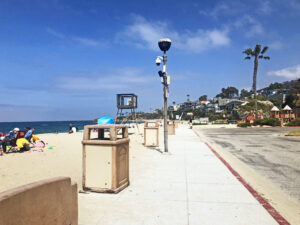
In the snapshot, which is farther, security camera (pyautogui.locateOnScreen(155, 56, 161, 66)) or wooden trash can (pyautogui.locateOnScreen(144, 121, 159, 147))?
wooden trash can (pyautogui.locateOnScreen(144, 121, 159, 147))

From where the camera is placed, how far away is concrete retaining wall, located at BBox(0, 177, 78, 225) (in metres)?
1.90

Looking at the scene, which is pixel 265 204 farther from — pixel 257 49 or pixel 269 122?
pixel 257 49

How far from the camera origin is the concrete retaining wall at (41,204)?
6.22 ft

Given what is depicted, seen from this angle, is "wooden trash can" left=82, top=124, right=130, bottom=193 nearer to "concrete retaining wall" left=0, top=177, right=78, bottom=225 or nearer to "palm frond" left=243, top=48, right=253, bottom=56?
"concrete retaining wall" left=0, top=177, right=78, bottom=225

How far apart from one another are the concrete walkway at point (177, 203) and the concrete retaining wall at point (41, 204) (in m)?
1.21

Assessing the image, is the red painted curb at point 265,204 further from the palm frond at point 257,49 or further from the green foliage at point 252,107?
the green foliage at point 252,107

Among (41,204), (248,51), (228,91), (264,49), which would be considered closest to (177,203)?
(41,204)

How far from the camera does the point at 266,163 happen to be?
29.9 feet

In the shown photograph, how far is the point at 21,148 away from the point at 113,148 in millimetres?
9196

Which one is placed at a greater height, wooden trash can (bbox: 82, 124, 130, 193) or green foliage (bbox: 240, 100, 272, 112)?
green foliage (bbox: 240, 100, 272, 112)

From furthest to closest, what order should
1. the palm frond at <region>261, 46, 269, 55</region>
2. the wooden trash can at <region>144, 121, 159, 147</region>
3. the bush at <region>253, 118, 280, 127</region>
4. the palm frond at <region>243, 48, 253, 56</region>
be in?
the palm frond at <region>243, 48, 253, 56</region>
the palm frond at <region>261, 46, 269, 55</region>
the bush at <region>253, 118, 280, 127</region>
the wooden trash can at <region>144, 121, 159, 147</region>

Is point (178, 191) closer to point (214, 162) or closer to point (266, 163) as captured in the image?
point (214, 162)

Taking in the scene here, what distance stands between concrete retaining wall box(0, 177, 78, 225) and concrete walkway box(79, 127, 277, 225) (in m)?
1.21

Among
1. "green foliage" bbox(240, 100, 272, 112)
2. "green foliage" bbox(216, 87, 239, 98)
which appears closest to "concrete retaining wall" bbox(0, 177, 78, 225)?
"green foliage" bbox(240, 100, 272, 112)
